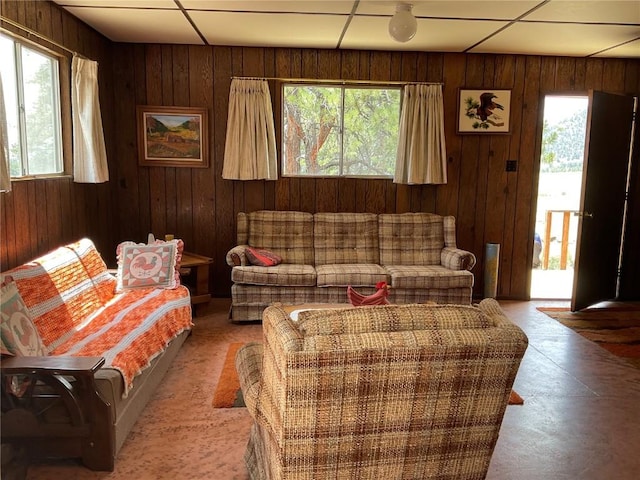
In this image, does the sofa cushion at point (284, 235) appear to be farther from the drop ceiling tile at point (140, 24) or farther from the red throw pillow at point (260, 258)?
the drop ceiling tile at point (140, 24)

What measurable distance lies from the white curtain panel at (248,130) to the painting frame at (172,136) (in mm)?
284

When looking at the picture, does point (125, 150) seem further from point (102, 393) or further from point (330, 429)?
point (330, 429)

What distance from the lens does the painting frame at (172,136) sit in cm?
481

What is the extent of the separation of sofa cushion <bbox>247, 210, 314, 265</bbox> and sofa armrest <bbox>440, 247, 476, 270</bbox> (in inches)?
47.0

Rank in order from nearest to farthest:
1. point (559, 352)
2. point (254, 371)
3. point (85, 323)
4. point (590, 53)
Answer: point (254, 371), point (85, 323), point (559, 352), point (590, 53)

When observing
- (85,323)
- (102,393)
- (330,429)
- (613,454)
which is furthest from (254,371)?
(613,454)

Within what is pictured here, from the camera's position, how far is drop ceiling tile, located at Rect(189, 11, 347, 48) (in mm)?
3789

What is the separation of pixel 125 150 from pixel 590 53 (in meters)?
4.38

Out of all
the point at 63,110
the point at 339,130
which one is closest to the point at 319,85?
the point at 339,130

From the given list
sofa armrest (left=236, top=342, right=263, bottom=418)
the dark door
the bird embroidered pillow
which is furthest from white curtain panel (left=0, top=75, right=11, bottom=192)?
the dark door

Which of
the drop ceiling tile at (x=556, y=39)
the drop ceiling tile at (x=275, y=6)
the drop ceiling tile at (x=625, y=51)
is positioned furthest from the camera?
the drop ceiling tile at (x=625, y=51)

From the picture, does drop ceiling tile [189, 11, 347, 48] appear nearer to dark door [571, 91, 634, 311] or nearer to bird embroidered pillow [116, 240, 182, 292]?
bird embroidered pillow [116, 240, 182, 292]

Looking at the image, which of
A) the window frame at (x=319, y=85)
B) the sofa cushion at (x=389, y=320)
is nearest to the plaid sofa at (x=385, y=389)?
the sofa cushion at (x=389, y=320)

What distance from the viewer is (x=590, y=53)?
479 centimetres
